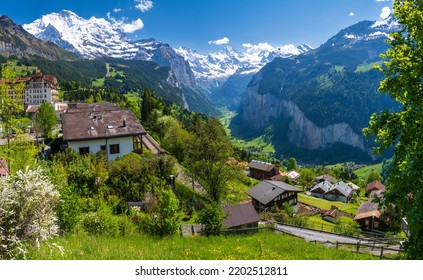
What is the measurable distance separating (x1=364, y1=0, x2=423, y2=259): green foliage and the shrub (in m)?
10.9

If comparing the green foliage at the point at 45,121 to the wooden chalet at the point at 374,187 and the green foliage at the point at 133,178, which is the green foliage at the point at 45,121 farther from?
the wooden chalet at the point at 374,187

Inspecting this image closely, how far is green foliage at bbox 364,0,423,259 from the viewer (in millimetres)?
10523

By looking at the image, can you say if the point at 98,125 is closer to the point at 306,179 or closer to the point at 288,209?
the point at 288,209

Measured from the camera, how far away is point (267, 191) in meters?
78.4

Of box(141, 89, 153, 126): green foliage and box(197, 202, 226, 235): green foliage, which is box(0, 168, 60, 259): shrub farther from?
box(141, 89, 153, 126): green foliage

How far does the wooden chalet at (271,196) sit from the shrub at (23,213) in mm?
66825

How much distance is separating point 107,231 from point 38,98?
151m

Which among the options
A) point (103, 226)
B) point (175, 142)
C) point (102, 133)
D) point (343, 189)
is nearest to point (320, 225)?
point (175, 142)

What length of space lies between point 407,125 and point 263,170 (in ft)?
418

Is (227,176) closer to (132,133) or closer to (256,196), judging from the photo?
(132,133)

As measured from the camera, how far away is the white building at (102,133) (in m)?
41.3

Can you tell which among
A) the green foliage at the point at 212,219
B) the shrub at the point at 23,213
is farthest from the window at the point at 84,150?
the shrub at the point at 23,213

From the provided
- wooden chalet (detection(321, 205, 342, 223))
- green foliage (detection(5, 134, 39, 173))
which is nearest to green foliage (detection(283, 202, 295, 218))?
wooden chalet (detection(321, 205, 342, 223))

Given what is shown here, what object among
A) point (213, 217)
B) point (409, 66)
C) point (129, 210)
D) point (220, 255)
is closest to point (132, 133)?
point (129, 210)
